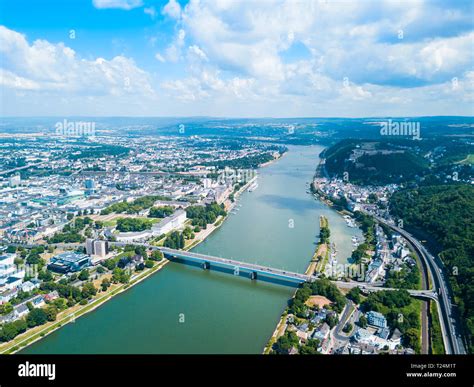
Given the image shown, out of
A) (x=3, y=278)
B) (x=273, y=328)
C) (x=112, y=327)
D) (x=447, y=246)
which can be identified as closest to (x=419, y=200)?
(x=447, y=246)

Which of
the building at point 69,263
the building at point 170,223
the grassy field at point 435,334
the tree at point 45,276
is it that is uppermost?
the building at point 170,223

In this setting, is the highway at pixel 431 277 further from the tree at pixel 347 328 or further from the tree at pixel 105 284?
the tree at pixel 105 284

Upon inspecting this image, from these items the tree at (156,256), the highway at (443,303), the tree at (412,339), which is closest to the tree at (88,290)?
the tree at (156,256)

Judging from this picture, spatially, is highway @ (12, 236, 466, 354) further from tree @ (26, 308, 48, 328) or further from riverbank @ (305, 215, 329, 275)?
tree @ (26, 308, 48, 328)

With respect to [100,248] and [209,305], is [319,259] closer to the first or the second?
[209,305]

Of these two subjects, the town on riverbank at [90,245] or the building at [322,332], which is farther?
the town on riverbank at [90,245]

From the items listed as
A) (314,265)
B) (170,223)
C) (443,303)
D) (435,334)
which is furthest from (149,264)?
(443,303)
